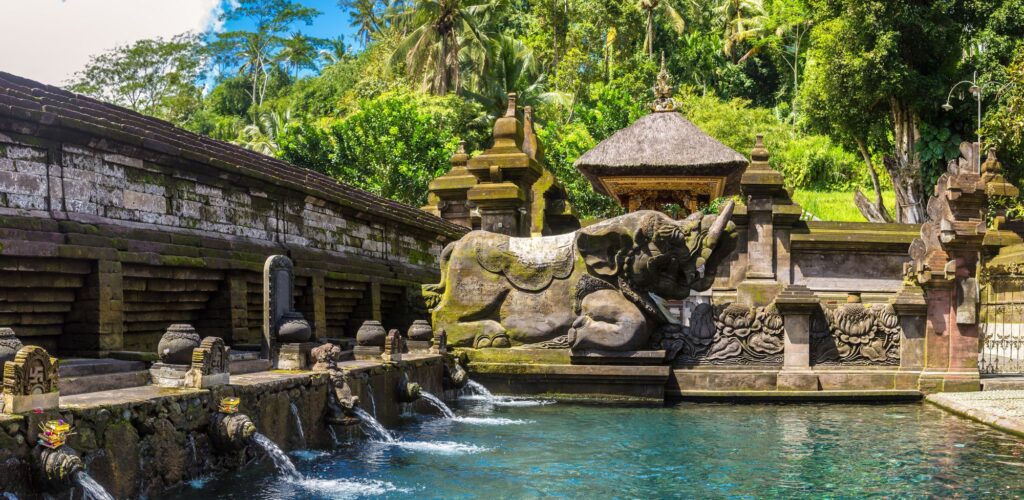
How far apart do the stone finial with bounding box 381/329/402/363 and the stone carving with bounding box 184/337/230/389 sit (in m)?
3.79

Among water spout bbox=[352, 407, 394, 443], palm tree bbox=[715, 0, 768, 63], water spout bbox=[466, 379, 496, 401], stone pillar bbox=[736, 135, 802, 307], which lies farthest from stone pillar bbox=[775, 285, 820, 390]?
palm tree bbox=[715, 0, 768, 63]

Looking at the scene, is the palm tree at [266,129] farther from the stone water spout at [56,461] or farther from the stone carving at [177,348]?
the stone water spout at [56,461]

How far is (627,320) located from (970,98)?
1976cm

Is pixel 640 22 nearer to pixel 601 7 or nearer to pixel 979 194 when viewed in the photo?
pixel 601 7

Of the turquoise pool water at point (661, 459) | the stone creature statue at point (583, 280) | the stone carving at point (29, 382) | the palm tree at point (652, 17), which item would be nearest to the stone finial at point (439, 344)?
the stone creature statue at point (583, 280)

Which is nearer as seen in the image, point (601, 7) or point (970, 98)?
point (970, 98)

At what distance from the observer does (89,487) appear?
229 inches

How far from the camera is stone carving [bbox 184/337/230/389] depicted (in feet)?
24.6

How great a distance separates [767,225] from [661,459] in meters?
10.6

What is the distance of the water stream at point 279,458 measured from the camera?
7.95 metres

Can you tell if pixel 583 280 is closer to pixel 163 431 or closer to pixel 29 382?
pixel 163 431

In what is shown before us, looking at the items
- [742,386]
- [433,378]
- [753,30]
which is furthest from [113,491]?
[753,30]

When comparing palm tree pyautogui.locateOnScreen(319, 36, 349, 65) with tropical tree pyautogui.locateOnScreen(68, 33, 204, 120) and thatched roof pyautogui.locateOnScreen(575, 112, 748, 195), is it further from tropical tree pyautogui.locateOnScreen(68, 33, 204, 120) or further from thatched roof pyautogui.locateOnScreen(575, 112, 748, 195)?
thatched roof pyautogui.locateOnScreen(575, 112, 748, 195)

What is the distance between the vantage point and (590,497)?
7.79 meters
